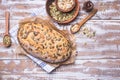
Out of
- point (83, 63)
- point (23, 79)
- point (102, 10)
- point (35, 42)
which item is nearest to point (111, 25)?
point (102, 10)

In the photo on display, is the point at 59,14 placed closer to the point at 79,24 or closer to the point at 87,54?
the point at 79,24

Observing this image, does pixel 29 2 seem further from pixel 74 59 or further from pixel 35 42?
pixel 74 59

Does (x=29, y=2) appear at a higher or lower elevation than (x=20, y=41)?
higher

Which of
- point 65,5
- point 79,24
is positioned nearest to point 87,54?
point 79,24

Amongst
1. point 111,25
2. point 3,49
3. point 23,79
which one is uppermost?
point 111,25

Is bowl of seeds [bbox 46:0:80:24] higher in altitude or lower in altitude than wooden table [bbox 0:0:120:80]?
higher
